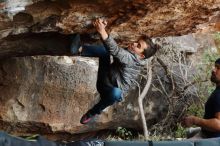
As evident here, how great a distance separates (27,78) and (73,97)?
78 centimetres

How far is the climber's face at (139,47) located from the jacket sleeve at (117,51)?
17 centimetres

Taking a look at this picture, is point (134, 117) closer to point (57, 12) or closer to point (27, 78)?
point (27, 78)

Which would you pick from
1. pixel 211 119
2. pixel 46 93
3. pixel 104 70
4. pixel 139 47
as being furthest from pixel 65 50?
pixel 211 119

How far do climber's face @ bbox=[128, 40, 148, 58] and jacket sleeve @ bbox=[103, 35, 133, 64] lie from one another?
168mm

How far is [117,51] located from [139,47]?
0.54 meters

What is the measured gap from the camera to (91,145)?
11.3ft

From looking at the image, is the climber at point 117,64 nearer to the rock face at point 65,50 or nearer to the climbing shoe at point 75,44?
the climbing shoe at point 75,44

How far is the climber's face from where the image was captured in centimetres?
491

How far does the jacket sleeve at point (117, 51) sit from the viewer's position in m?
4.43

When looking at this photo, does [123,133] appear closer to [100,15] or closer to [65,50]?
[65,50]

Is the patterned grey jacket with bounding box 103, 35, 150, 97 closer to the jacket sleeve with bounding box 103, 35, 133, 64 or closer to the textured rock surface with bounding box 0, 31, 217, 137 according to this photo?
the jacket sleeve with bounding box 103, 35, 133, 64

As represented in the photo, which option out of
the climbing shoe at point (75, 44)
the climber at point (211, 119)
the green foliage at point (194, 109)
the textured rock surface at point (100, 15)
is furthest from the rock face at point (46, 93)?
the climber at point (211, 119)

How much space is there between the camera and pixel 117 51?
4.54 m

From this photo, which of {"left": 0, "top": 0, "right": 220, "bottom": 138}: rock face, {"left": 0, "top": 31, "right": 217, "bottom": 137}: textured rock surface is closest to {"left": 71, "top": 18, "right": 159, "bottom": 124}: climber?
{"left": 0, "top": 0, "right": 220, "bottom": 138}: rock face
